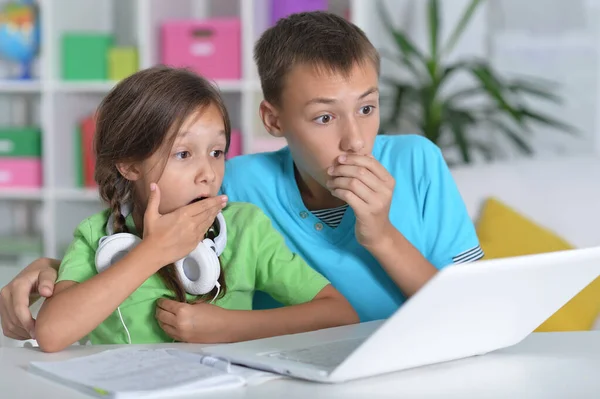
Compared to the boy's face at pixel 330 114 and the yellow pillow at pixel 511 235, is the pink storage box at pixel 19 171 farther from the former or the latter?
the boy's face at pixel 330 114

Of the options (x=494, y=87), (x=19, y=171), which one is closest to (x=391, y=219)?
(x=494, y=87)

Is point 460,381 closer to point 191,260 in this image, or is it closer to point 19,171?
point 191,260

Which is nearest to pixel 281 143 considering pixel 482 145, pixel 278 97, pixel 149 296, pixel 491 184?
pixel 482 145

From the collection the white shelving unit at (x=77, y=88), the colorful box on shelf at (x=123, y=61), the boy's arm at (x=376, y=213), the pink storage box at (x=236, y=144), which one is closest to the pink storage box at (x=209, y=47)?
the white shelving unit at (x=77, y=88)

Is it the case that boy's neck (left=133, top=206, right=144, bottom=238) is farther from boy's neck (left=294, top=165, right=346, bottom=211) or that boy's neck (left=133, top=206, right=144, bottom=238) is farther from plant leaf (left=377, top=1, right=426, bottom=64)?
plant leaf (left=377, top=1, right=426, bottom=64)

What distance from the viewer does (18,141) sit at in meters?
3.66

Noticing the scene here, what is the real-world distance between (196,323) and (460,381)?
410 mm

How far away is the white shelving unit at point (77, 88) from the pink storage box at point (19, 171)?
0.04 metres

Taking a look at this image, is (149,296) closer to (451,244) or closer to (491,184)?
(451,244)

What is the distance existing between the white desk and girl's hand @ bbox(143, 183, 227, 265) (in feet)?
0.53

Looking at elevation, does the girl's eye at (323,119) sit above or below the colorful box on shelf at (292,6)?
below

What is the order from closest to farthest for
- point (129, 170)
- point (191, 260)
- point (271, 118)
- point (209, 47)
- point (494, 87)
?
point (191, 260) < point (129, 170) < point (271, 118) < point (494, 87) < point (209, 47)

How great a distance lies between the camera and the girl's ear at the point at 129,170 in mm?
1465

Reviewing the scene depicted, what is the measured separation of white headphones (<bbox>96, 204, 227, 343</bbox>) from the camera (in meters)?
1.34
